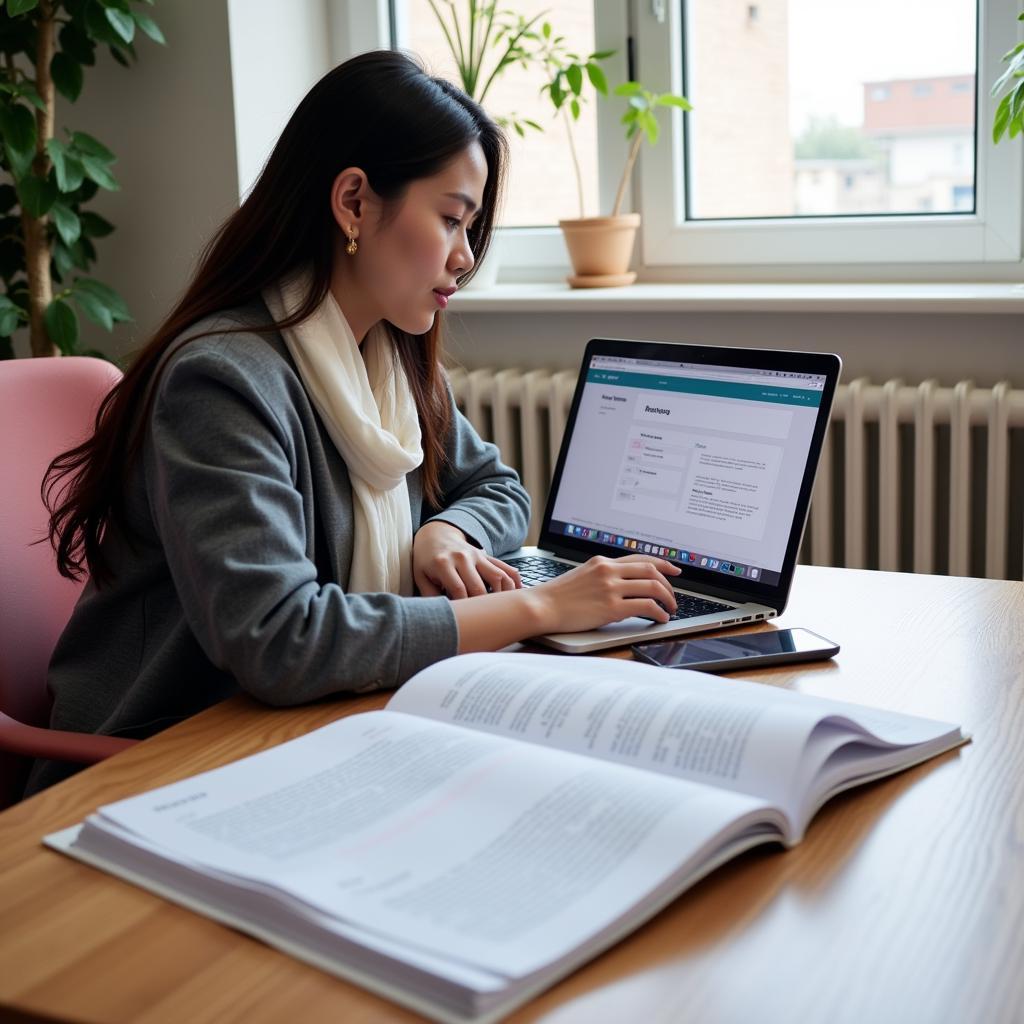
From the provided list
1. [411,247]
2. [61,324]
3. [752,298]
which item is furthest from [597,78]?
[411,247]

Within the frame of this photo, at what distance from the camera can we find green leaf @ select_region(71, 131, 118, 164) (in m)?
2.41

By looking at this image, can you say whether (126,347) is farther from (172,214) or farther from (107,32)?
(107,32)

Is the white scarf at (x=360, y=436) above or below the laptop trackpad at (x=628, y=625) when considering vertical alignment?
above

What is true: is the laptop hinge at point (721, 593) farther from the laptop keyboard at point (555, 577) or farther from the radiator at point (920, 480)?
the radiator at point (920, 480)

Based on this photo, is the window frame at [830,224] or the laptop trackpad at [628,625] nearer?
the laptop trackpad at [628,625]

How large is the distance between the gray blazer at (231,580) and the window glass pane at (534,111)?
1512 millimetres

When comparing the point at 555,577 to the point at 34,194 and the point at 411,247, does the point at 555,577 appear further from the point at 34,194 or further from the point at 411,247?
the point at 34,194

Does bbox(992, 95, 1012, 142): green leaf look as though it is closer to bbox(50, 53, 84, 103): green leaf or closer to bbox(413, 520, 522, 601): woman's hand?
bbox(413, 520, 522, 601): woman's hand

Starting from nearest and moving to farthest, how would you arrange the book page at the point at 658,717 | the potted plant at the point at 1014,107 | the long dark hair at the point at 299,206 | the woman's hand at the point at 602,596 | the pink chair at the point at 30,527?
the book page at the point at 658,717 → the woman's hand at the point at 602,596 → the long dark hair at the point at 299,206 → the pink chair at the point at 30,527 → the potted plant at the point at 1014,107

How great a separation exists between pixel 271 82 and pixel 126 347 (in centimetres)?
63

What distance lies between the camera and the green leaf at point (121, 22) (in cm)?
229

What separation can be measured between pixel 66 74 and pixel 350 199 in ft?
4.47

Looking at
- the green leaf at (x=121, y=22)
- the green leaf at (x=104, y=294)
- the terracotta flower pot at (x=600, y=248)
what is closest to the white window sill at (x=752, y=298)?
the terracotta flower pot at (x=600, y=248)

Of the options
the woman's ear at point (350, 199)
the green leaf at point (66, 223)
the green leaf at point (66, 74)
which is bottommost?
the woman's ear at point (350, 199)
